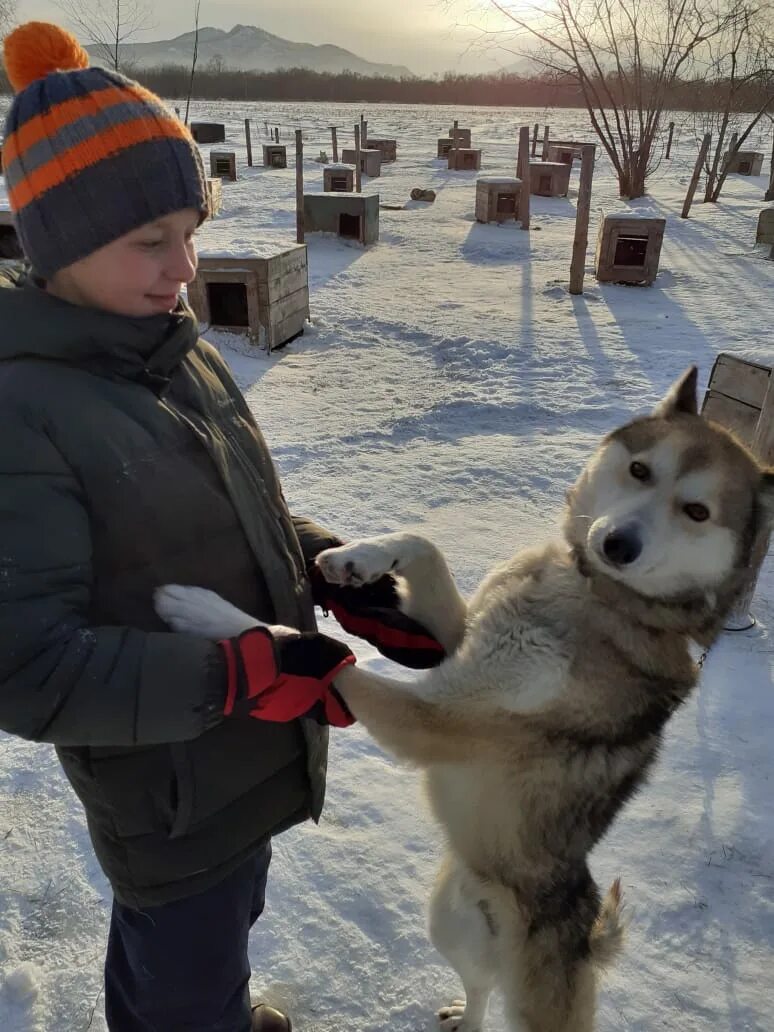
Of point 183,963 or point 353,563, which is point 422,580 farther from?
point 183,963

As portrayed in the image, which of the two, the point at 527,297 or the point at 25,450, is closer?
the point at 25,450

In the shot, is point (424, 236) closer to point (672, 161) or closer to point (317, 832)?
point (317, 832)

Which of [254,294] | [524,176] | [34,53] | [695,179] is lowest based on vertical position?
[254,294]

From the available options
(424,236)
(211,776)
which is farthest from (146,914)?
(424,236)

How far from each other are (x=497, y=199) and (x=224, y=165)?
33.3ft

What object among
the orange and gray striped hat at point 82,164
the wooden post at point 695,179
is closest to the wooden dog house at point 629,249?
the wooden post at point 695,179

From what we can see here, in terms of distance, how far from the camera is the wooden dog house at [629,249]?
10781mm

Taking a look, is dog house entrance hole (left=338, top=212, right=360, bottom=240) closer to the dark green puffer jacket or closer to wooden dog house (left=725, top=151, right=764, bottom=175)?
the dark green puffer jacket

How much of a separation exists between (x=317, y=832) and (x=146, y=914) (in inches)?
47.9

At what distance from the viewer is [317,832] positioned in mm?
2572

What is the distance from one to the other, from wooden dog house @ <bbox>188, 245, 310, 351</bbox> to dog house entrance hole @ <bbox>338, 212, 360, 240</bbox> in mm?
5342

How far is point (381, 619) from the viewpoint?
6.60ft

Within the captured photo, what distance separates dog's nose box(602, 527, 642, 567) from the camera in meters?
1.93

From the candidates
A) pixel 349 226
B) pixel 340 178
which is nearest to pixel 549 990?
pixel 349 226
